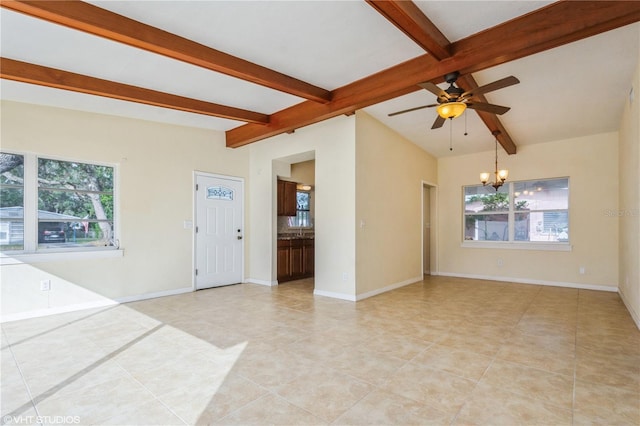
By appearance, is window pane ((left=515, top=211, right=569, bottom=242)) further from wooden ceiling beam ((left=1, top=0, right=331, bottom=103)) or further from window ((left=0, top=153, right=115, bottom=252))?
window ((left=0, top=153, right=115, bottom=252))

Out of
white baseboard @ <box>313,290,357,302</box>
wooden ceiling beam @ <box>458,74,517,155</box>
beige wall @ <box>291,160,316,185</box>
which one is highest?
wooden ceiling beam @ <box>458,74,517,155</box>

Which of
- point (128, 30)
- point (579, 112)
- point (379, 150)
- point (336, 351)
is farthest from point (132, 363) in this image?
point (579, 112)

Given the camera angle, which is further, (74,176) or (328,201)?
(328,201)

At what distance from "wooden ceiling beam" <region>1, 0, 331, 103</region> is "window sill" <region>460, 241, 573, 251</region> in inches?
214

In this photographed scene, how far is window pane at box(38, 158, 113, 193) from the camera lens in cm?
429

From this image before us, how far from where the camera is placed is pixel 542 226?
6391 millimetres

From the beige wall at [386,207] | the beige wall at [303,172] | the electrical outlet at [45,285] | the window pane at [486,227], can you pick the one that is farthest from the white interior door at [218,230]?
the window pane at [486,227]

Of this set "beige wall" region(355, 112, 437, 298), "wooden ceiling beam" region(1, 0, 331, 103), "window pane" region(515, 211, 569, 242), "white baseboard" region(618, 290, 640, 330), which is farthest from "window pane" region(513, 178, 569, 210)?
"wooden ceiling beam" region(1, 0, 331, 103)

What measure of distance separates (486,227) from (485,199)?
0.62 metres

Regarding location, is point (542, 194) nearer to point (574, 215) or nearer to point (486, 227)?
point (574, 215)

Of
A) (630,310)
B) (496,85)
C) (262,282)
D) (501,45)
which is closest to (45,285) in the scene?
(262,282)

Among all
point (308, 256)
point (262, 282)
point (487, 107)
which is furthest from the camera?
point (308, 256)

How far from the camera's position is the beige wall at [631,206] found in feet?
12.0

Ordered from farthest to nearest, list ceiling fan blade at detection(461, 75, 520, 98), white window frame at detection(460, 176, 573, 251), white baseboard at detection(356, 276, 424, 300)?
white window frame at detection(460, 176, 573, 251) → white baseboard at detection(356, 276, 424, 300) → ceiling fan blade at detection(461, 75, 520, 98)
